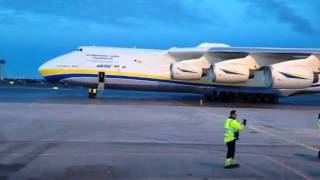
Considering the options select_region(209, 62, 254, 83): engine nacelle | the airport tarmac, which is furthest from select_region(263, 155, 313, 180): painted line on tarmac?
select_region(209, 62, 254, 83): engine nacelle

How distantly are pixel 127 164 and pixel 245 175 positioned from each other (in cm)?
249

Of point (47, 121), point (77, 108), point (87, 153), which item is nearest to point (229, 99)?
point (77, 108)

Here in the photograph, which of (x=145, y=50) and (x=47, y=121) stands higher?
(x=145, y=50)

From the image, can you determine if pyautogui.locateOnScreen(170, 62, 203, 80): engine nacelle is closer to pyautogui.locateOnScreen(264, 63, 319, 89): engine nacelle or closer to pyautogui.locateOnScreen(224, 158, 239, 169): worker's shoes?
pyautogui.locateOnScreen(264, 63, 319, 89): engine nacelle

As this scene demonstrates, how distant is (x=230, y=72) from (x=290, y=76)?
365 cm

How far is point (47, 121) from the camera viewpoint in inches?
774

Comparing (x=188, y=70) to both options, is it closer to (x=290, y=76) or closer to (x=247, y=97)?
(x=247, y=97)

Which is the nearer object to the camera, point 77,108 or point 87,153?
point 87,153

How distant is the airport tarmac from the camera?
400 inches

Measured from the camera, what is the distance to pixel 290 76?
31.2 meters

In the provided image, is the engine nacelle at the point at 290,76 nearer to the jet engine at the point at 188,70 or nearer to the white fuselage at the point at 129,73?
the white fuselage at the point at 129,73

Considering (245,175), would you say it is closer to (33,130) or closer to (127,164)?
(127,164)

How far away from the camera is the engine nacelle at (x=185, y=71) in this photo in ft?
110

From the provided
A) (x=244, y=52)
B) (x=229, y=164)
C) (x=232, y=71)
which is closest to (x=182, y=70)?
(x=232, y=71)
